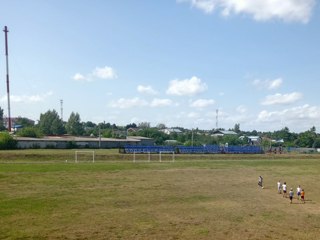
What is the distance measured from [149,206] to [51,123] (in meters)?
146

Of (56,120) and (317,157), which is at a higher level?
(56,120)

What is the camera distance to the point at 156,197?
3719 cm

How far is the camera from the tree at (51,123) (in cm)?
16912

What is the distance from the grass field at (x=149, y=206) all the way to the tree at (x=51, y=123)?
378 feet

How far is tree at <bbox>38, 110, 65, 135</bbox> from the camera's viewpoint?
169125 mm

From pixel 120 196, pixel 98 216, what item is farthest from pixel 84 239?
pixel 120 196

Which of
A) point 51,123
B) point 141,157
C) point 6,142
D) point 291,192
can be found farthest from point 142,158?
point 51,123

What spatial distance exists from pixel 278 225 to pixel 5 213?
807 inches

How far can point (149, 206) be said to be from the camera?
32.9m

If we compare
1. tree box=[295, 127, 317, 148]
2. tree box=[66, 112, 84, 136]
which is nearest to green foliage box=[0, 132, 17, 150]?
tree box=[66, 112, 84, 136]

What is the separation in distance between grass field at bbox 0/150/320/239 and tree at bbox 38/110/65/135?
115285mm

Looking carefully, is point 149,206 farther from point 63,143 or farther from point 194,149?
point 63,143

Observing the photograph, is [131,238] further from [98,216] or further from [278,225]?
[278,225]

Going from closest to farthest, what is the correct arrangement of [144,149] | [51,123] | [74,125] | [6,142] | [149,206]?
[149,206]
[144,149]
[6,142]
[51,123]
[74,125]
